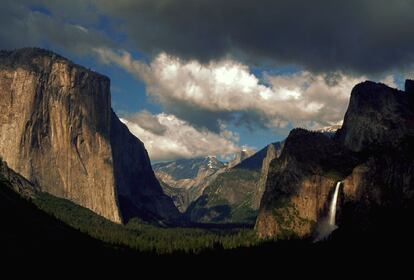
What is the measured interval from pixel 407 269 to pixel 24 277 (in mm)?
123605

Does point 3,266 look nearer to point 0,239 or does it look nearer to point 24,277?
point 24,277

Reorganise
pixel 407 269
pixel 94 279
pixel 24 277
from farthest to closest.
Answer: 1. pixel 407 269
2. pixel 94 279
3. pixel 24 277

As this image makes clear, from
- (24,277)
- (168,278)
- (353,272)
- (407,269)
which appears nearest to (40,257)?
(24,277)

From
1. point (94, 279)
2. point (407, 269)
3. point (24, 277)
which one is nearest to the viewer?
point (24, 277)

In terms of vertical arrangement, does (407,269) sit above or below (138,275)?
above

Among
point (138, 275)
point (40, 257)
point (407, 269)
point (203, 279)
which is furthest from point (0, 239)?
point (407, 269)

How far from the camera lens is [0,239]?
188750 millimetres

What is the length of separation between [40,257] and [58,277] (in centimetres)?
2171

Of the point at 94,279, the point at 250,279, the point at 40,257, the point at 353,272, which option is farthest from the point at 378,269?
the point at 40,257

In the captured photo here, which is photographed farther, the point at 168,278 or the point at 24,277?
the point at 168,278

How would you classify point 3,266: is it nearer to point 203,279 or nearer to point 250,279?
point 203,279

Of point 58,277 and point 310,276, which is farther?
point 310,276

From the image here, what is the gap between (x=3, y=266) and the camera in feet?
548

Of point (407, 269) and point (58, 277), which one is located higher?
point (407, 269)
